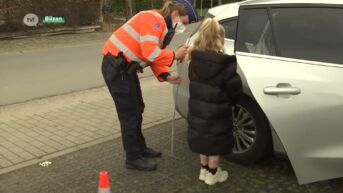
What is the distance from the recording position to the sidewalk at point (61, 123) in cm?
518

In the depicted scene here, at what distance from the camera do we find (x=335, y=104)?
344 centimetres

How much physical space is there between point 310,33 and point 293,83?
0.49m

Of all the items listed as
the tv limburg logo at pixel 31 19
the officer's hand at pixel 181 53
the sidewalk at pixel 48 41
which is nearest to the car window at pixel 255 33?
the officer's hand at pixel 181 53

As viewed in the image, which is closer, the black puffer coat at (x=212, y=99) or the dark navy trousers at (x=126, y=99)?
the black puffer coat at (x=212, y=99)

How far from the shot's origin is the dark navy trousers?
13.8 feet

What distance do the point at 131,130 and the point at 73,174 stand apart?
0.69 meters

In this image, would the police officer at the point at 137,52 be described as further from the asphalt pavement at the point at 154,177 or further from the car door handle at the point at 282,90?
the car door handle at the point at 282,90

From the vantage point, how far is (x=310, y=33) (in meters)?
3.86

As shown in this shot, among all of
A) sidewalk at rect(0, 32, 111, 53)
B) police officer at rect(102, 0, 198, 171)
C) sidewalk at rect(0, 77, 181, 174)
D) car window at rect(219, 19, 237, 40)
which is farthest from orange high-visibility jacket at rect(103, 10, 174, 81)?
sidewalk at rect(0, 32, 111, 53)

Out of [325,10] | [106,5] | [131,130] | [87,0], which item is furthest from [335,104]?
[106,5]

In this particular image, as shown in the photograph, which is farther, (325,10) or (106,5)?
(106,5)

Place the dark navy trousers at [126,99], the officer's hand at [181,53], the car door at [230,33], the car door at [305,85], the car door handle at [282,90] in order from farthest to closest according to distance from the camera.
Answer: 1. the car door at [230,33]
2. the dark navy trousers at [126,99]
3. the officer's hand at [181,53]
4. the car door handle at [282,90]
5. the car door at [305,85]

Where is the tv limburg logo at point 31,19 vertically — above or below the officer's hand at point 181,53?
below

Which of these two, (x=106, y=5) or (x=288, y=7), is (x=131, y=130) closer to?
(x=288, y=7)
